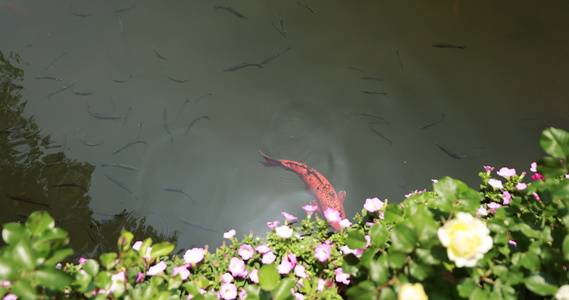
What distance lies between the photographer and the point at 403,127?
2771mm

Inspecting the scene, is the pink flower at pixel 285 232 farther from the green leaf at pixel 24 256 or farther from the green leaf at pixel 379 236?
the green leaf at pixel 24 256

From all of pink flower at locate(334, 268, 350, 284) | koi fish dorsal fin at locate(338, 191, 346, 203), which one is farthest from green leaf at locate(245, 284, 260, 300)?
koi fish dorsal fin at locate(338, 191, 346, 203)

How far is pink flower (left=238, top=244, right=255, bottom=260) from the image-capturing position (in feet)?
4.59

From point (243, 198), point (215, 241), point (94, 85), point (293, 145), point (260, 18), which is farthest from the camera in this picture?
point (260, 18)

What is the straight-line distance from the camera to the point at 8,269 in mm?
689

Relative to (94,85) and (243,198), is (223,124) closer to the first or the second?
(243,198)

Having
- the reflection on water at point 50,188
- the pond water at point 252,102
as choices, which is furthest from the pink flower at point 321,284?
the reflection on water at point 50,188

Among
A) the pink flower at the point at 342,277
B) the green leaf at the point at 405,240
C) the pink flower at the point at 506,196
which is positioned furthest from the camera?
the pink flower at the point at 506,196

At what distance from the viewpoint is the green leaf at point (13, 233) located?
2.37 ft

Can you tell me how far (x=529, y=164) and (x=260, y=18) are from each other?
2.41 meters

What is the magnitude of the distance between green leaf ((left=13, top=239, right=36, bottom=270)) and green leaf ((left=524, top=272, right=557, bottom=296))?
1009mm

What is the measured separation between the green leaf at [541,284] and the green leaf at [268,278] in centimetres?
55

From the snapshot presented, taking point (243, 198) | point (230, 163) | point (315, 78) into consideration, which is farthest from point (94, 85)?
point (315, 78)

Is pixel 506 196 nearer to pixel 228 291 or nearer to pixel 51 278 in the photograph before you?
pixel 228 291
